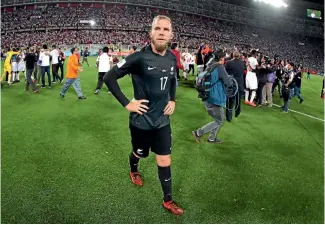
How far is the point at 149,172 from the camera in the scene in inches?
194

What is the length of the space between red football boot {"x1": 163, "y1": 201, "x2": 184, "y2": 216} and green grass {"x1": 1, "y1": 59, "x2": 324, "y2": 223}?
0.23ft

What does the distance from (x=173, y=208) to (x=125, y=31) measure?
47.9m

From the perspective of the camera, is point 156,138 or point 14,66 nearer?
point 156,138

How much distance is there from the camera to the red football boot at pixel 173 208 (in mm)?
3754

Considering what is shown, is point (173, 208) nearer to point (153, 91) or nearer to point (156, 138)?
point (156, 138)

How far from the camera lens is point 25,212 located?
12.0ft

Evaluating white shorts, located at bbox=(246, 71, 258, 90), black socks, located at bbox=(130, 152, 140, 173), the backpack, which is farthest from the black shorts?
white shorts, located at bbox=(246, 71, 258, 90)

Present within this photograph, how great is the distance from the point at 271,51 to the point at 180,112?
49.5 m

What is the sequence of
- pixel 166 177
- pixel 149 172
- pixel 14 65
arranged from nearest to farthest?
pixel 166 177 → pixel 149 172 → pixel 14 65

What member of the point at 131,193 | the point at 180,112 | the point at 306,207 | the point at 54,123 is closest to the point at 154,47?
the point at 131,193

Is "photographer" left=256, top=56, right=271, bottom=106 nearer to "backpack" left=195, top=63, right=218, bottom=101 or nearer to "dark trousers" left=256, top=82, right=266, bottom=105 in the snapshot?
"dark trousers" left=256, top=82, right=266, bottom=105

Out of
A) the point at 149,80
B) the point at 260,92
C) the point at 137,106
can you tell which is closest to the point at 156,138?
the point at 137,106

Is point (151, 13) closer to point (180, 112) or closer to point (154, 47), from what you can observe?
point (180, 112)

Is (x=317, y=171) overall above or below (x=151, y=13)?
below
